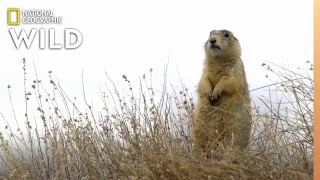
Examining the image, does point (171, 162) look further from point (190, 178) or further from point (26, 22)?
point (26, 22)

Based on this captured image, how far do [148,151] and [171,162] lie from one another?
0.27 metres

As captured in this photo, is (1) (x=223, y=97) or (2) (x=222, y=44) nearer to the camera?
(1) (x=223, y=97)

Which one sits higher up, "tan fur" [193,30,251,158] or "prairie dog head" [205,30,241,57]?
"prairie dog head" [205,30,241,57]

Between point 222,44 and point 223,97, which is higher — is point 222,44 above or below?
above

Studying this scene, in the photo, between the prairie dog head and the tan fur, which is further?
the prairie dog head

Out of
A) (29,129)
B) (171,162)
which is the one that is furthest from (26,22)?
(171,162)

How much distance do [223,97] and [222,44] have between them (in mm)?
854

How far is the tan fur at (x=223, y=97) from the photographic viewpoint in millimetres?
7449

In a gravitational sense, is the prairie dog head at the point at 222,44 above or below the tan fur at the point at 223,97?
above

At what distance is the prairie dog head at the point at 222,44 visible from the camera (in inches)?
320

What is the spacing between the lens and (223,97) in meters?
7.72

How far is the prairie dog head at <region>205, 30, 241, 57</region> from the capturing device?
8125 mm

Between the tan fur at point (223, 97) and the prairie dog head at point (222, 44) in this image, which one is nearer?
the tan fur at point (223, 97)

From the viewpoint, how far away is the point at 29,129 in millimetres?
7926
